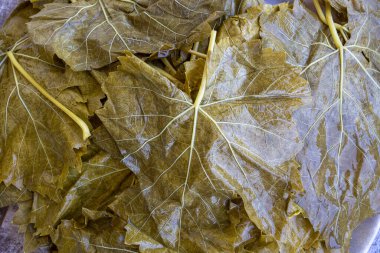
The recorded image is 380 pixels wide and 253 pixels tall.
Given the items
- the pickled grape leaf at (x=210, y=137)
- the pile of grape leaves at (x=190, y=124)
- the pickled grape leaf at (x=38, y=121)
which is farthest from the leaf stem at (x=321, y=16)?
the pickled grape leaf at (x=38, y=121)

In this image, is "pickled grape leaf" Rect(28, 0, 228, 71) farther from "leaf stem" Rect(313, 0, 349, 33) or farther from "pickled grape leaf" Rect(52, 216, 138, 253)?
"pickled grape leaf" Rect(52, 216, 138, 253)

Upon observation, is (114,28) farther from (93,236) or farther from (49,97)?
(93,236)

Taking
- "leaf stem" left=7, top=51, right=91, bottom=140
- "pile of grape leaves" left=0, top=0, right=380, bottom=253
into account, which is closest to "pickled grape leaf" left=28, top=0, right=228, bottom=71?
"pile of grape leaves" left=0, top=0, right=380, bottom=253

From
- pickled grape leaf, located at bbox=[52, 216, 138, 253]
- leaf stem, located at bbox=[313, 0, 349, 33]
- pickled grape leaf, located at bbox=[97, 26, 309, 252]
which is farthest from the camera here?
leaf stem, located at bbox=[313, 0, 349, 33]

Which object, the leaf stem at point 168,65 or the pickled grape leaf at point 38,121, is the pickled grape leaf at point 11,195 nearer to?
the pickled grape leaf at point 38,121

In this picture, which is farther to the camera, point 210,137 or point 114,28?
point 114,28

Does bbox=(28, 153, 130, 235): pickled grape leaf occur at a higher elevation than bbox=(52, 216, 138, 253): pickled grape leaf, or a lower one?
higher

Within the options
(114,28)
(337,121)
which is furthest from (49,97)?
(337,121)
